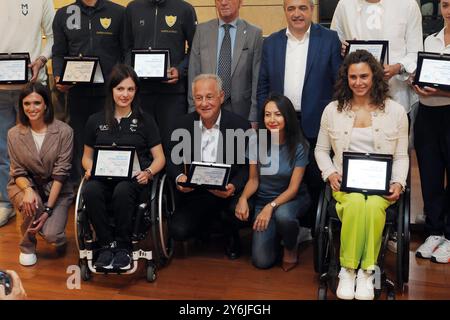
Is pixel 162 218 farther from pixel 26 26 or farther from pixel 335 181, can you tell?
pixel 26 26

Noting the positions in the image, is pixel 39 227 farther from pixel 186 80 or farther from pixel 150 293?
pixel 186 80

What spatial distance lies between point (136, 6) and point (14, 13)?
0.89 m

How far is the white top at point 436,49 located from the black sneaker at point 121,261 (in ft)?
6.08

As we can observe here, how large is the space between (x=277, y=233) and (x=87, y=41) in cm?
177

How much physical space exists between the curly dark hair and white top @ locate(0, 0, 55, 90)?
214 centimetres

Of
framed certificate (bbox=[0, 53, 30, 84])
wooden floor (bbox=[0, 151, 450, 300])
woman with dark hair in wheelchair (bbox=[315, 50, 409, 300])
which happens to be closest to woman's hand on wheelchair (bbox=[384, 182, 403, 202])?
woman with dark hair in wheelchair (bbox=[315, 50, 409, 300])

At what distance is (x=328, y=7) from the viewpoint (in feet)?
18.2

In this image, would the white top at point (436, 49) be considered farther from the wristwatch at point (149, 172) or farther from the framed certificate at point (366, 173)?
the wristwatch at point (149, 172)

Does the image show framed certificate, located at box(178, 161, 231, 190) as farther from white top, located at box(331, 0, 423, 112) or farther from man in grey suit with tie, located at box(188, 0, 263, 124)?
white top, located at box(331, 0, 423, 112)

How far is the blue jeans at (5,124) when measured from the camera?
3851 mm

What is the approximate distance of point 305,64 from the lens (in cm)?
321

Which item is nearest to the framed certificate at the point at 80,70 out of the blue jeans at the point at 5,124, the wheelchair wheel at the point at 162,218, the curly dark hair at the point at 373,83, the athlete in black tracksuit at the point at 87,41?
the athlete in black tracksuit at the point at 87,41

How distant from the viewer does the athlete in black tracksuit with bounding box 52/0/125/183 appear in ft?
11.8

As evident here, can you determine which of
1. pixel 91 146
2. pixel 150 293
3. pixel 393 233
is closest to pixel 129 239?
pixel 150 293
